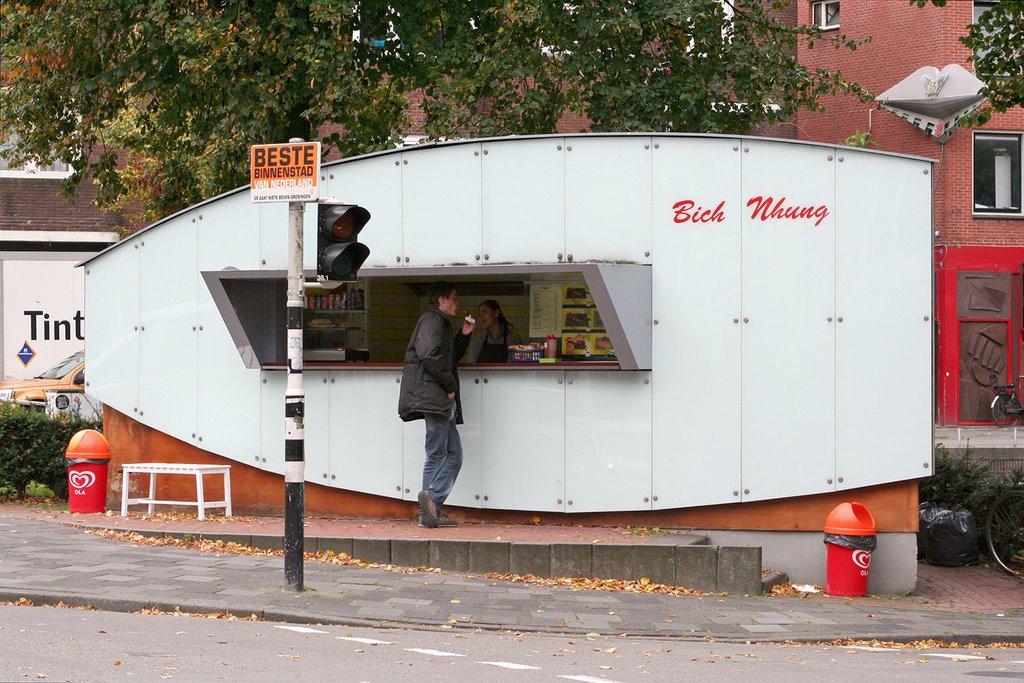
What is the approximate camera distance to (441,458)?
12188 mm

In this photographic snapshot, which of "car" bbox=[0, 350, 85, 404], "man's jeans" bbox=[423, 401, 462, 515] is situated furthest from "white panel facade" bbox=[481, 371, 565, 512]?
"car" bbox=[0, 350, 85, 404]

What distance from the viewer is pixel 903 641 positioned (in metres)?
9.62

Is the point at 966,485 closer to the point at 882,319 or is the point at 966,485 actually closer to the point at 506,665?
the point at 882,319

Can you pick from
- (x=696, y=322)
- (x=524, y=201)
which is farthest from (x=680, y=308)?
(x=524, y=201)

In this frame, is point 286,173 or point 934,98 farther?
point 934,98

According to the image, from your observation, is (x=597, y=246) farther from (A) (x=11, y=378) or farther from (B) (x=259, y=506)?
(A) (x=11, y=378)

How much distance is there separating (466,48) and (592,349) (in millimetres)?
7501

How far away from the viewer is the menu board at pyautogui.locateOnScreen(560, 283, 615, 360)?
12.8 m

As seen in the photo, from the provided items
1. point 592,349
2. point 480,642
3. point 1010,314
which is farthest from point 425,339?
point 1010,314

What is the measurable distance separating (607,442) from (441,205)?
2549mm

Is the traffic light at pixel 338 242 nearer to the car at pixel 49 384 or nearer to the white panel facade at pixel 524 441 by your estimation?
the white panel facade at pixel 524 441

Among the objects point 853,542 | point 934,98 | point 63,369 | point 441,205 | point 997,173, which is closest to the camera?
point 853,542

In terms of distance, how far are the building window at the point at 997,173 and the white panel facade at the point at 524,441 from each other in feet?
74.1

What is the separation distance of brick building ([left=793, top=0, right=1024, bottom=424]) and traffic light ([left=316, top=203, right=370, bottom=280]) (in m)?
23.0
